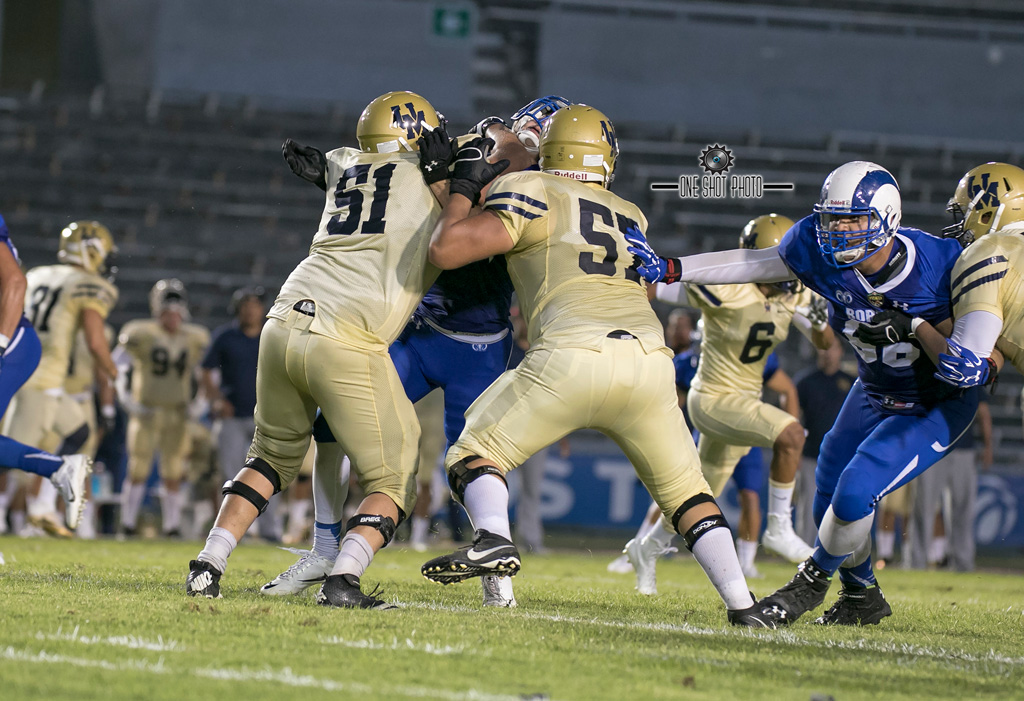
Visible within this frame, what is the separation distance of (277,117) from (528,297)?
1537 centimetres

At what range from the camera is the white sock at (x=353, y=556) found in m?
4.35

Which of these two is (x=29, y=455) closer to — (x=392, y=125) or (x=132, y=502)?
(x=392, y=125)

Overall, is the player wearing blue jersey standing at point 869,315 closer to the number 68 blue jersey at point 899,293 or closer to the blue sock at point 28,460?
the number 68 blue jersey at point 899,293

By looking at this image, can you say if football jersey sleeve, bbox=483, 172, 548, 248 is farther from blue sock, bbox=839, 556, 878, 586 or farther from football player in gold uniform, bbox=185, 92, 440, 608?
blue sock, bbox=839, 556, 878, 586

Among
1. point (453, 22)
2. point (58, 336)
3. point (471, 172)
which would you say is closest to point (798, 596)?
point (471, 172)

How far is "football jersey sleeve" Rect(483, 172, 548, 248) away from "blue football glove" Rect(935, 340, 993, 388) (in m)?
1.53

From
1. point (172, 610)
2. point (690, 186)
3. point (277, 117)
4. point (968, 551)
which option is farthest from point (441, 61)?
point (172, 610)

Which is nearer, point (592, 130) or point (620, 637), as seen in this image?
point (620, 637)

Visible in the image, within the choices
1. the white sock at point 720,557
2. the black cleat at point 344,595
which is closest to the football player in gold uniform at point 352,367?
the black cleat at point 344,595

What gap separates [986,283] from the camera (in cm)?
449

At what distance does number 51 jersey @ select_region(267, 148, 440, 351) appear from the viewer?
4.43 meters

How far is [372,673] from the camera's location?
3.02m

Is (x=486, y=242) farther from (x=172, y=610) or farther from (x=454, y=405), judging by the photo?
(x=172, y=610)

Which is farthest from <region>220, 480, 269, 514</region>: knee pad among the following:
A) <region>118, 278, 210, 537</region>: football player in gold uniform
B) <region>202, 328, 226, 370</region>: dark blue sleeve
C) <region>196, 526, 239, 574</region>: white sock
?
<region>118, 278, 210, 537</region>: football player in gold uniform
